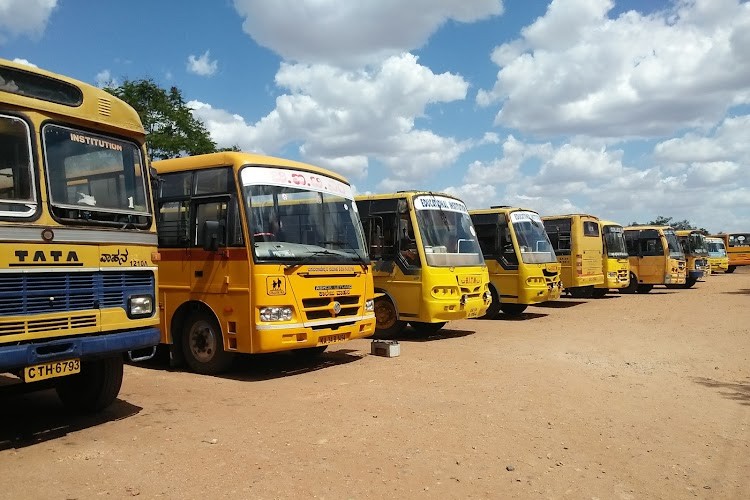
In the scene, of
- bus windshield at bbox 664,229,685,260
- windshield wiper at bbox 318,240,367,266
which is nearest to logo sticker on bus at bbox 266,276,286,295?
windshield wiper at bbox 318,240,367,266

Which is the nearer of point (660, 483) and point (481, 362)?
point (660, 483)

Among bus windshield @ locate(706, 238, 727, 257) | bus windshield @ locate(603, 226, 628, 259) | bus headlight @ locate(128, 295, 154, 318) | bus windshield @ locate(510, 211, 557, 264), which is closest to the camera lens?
bus headlight @ locate(128, 295, 154, 318)

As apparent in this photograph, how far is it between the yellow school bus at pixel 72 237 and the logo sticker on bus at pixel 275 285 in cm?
186

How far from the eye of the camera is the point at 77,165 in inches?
229

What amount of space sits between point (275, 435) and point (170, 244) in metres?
4.31

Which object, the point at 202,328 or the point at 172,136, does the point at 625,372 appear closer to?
the point at 202,328

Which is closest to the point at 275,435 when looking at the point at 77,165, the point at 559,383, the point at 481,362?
the point at 77,165

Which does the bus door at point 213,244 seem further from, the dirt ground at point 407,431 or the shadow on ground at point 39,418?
the shadow on ground at point 39,418

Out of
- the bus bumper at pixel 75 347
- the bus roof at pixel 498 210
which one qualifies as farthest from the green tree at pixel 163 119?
the bus bumper at pixel 75 347

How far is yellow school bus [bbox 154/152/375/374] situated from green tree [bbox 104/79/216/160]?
58.9 ft

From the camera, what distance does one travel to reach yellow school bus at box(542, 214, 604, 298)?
19.0 m

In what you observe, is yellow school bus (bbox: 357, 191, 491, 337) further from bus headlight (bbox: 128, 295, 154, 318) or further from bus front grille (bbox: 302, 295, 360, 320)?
bus headlight (bbox: 128, 295, 154, 318)

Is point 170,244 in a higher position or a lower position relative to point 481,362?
higher

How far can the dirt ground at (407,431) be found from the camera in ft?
15.2
